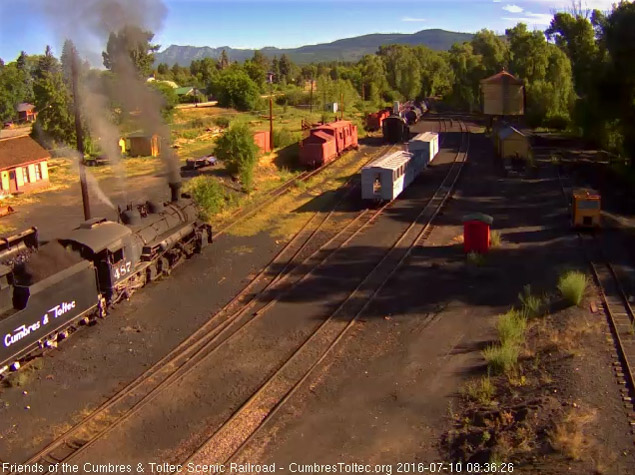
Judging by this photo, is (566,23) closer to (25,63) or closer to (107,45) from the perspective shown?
(107,45)

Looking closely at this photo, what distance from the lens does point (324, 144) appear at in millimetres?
37719

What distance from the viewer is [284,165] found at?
38438mm

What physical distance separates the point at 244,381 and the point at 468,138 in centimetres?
4402

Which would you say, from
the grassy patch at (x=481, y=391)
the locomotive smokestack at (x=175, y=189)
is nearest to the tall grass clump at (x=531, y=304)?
the grassy patch at (x=481, y=391)

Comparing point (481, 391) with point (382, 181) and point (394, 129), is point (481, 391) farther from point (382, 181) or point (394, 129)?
A: point (394, 129)

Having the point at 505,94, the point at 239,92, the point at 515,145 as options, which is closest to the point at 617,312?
the point at 515,145

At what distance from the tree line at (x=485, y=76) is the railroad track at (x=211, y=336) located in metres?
8.34

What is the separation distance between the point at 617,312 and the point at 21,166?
30804 millimetres

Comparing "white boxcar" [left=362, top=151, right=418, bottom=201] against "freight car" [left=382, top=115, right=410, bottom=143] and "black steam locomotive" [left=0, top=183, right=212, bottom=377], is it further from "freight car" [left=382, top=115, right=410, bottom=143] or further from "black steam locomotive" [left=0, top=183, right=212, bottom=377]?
"freight car" [left=382, top=115, right=410, bottom=143]

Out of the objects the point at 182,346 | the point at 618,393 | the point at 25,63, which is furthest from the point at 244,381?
the point at 25,63

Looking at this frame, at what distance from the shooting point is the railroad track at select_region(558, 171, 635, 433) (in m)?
11.6

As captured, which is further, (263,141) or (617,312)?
(263,141)

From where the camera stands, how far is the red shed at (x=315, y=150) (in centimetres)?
3756

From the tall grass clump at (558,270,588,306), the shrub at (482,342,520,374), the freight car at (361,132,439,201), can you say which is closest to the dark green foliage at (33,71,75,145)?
the freight car at (361,132,439,201)
